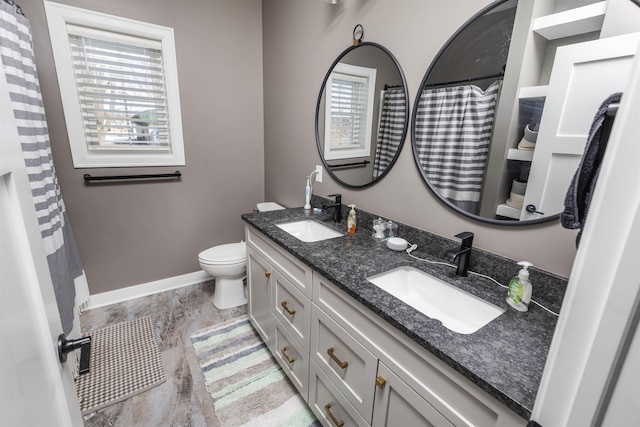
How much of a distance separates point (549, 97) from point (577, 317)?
92 centimetres

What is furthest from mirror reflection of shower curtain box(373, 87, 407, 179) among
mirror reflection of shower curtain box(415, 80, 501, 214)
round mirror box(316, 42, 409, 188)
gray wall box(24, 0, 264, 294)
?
gray wall box(24, 0, 264, 294)

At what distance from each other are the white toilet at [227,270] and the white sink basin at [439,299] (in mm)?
1325

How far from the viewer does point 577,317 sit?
0.36 metres

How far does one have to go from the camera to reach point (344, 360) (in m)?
1.14

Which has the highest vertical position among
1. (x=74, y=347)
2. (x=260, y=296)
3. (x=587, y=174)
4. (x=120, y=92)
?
(x=120, y=92)

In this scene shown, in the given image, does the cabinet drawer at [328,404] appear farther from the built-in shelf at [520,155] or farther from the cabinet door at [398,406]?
the built-in shelf at [520,155]

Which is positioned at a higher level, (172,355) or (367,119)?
(367,119)

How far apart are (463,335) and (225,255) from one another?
6.03ft

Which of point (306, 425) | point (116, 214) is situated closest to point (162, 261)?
point (116, 214)

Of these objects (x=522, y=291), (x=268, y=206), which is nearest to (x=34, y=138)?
(x=268, y=206)

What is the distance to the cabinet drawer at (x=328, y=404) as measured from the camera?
115cm

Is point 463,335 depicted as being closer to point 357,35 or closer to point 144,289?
point 357,35

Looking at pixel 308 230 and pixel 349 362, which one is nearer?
pixel 349 362

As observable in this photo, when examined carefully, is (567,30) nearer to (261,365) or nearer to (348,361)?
(348,361)
